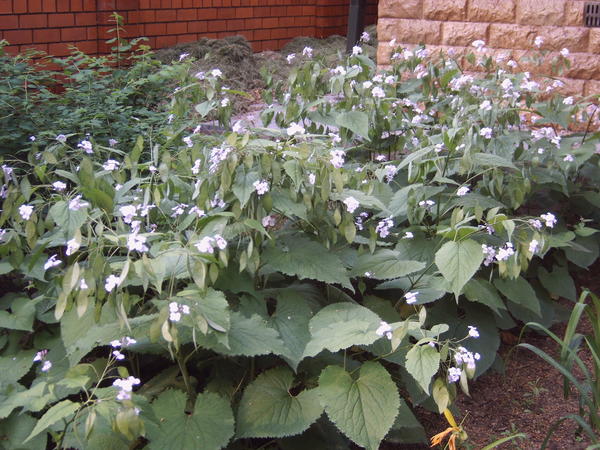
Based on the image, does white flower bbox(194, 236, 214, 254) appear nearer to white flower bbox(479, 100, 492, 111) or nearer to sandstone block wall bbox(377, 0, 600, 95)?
white flower bbox(479, 100, 492, 111)

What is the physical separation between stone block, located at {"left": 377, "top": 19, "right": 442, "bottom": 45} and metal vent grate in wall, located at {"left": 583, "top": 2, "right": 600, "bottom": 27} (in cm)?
101

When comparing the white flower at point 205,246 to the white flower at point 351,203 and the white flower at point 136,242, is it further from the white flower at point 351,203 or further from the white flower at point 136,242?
the white flower at point 351,203

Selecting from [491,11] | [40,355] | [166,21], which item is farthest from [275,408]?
[166,21]

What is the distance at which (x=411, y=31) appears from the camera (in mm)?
5762

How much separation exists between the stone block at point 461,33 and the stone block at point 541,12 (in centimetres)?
29

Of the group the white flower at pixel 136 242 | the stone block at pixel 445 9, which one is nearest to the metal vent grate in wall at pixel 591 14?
the stone block at pixel 445 9

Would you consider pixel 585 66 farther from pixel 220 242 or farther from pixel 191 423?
pixel 191 423

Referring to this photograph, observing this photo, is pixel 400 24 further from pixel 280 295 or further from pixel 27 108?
pixel 280 295

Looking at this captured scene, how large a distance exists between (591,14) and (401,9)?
4.38 feet

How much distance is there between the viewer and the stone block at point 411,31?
568cm

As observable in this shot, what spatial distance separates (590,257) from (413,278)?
1110 millimetres

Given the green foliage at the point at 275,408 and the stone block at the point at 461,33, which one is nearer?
the green foliage at the point at 275,408

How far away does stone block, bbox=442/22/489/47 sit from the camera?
5598 mm

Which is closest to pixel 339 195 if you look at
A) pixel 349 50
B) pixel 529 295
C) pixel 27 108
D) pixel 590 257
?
pixel 529 295
